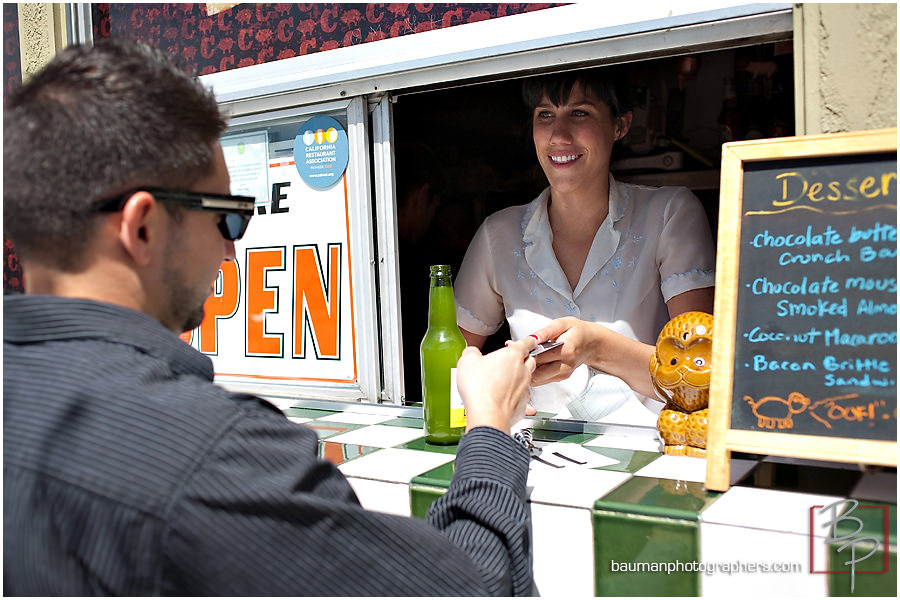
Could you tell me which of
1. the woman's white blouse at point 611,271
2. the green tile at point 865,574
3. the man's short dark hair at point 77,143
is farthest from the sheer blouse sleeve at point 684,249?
the man's short dark hair at point 77,143

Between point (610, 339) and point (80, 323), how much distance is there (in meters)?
1.50

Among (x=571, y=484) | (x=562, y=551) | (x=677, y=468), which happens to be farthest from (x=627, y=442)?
(x=562, y=551)

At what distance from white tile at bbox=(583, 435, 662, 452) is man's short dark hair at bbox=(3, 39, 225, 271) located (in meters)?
1.18

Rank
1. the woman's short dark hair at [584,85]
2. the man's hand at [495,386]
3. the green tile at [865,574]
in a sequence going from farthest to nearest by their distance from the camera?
the woman's short dark hair at [584,85] → the man's hand at [495,386] → the green tile at [865,574]

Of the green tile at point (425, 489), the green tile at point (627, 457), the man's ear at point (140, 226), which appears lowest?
the green tile at point (425, 489)

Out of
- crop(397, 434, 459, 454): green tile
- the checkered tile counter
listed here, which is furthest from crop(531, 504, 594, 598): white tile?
crop(397, 434, 459, 454): green tile

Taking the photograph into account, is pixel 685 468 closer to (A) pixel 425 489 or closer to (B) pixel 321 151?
(A) pixel 425 489

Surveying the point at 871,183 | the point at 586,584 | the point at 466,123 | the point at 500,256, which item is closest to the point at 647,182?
the point at 466,123

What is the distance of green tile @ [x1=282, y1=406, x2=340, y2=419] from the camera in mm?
2254

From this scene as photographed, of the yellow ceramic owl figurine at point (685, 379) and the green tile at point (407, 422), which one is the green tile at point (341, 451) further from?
the yellow ceramic owl figurine at point (685, 379)

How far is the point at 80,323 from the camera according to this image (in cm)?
98

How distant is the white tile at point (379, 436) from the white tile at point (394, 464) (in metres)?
0.08

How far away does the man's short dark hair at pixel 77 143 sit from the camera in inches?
39.0

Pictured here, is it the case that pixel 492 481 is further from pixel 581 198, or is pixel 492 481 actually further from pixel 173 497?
pixel 581 198
